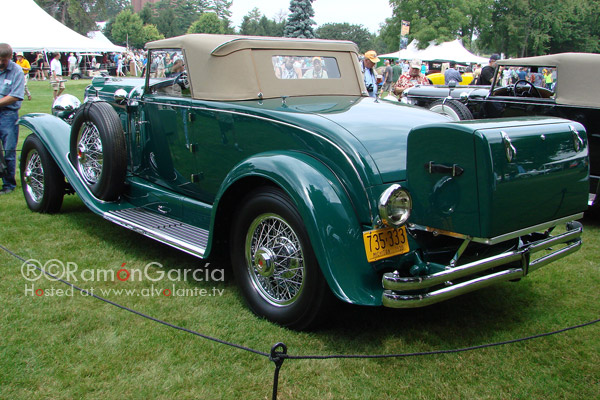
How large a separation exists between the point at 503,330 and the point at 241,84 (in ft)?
8.51

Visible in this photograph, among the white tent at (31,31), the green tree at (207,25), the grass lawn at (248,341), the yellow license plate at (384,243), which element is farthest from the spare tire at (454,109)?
the green tree at (207,25)

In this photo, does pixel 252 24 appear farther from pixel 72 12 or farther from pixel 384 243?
pixel 384 243

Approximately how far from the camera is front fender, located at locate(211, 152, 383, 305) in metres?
2.77

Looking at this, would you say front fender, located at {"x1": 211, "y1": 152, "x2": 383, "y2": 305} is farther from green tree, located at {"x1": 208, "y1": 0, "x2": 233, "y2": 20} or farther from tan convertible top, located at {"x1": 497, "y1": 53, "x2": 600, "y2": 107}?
green tree, located at {"x1": 208, "y1": 0, "x2": 233, "y2": 20}

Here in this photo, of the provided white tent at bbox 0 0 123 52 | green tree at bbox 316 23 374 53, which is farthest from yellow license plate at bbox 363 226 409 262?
green tree at bbox 316 23 374 53

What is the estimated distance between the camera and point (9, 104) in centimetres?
640

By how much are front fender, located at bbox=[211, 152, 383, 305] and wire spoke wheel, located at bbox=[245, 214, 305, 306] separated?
0.25 meters

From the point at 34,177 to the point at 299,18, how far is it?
29.3 m

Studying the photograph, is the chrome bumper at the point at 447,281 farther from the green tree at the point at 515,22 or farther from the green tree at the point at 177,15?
the green tree at the point at 177,15

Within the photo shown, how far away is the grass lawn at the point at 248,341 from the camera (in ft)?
8.75

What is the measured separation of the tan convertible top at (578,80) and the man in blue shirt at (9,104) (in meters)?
6.77

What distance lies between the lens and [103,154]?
179 inches

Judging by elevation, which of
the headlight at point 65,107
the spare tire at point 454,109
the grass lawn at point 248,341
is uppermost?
the headlight at point 65,107

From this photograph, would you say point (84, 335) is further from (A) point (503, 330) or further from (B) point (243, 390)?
(A) point (503, 330)
